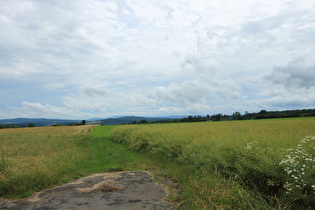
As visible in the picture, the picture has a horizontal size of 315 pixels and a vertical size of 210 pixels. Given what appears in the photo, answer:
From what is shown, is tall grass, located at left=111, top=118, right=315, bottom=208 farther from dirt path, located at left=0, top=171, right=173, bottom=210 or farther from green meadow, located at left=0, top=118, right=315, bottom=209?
dirt path, located at left=0, top=171, right=173, bottom=210

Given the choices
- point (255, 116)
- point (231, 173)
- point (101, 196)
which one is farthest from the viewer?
point (255, 116)

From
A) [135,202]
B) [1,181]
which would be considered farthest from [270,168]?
[1,181]

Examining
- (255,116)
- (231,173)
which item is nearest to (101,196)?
(231,173)

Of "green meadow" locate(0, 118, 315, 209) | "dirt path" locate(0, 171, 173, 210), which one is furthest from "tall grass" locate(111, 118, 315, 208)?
"dirt path" locate(0, 171, 173, 210)

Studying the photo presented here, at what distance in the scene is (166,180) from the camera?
9.48 meters

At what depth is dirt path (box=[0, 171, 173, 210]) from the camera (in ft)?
21.2

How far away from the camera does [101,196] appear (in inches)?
285

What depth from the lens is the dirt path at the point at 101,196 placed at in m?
6.45

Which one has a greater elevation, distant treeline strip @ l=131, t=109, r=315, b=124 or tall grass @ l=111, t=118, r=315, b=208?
distant treeline strip @ l=131, t=109, r=315, b=124

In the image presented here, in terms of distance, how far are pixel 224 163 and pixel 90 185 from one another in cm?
560

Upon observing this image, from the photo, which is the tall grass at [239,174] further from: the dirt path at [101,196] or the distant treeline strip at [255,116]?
the distant treeline strip at [255,116]

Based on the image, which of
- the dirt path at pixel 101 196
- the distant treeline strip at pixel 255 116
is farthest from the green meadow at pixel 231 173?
the distant treeline strip at pixel 255 116

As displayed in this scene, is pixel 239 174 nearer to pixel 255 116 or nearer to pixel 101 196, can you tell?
pixel 101 196

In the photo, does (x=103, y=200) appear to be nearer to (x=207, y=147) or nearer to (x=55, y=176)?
(x=55, y=176)
